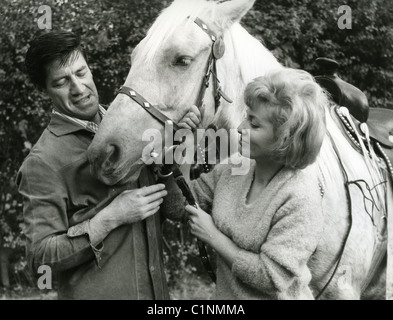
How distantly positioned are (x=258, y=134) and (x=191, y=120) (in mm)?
329

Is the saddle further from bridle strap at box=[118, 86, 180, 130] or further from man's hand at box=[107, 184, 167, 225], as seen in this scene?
man's hand at box=[107, 184, 167, 225]

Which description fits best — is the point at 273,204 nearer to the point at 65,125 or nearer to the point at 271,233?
the point at 271,233

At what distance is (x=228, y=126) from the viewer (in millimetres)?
2170

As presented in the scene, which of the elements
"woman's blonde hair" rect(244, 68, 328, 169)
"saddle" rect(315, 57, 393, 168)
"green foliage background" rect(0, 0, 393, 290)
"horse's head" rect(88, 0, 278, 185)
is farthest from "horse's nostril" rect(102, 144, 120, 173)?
"green foliage background" rect(0, 0, 393, 290)

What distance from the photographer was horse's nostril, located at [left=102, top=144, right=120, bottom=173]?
1.77 meters

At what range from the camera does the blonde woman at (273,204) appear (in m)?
1.61

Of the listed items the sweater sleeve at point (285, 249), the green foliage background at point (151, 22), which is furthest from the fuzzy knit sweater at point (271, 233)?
the green foliage background at point (151, 22)

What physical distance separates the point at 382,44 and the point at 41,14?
105 inches

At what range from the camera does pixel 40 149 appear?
1867 mm

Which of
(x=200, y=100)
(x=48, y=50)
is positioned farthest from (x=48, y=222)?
(x=200, y=100)

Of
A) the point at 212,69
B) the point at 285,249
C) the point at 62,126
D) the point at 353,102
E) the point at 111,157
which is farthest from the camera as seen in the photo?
the point at 353,102

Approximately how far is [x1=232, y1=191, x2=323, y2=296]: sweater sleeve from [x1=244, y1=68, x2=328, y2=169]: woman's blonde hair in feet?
0.46
